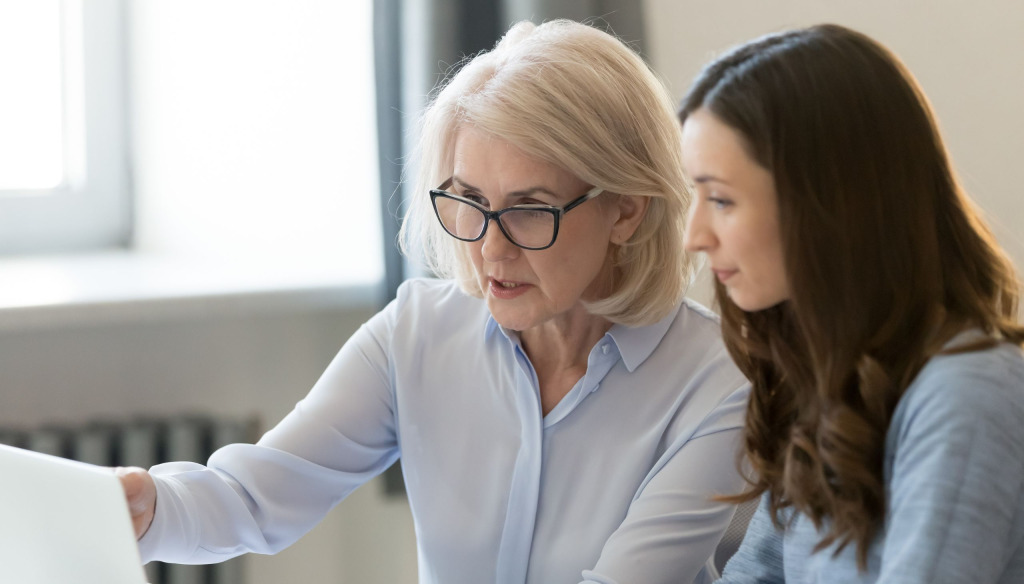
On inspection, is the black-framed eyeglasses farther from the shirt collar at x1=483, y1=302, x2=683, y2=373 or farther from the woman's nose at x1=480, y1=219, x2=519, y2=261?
the shirt collar at x1=483, y1=302, x2=683, y2=373

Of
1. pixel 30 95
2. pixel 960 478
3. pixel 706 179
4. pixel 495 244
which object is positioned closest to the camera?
pixel 960 478

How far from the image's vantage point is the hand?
114 centimetres

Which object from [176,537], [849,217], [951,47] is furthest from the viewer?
[951,47]

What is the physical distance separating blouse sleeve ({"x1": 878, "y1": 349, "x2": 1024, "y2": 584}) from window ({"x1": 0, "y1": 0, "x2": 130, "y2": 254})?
1921 mm

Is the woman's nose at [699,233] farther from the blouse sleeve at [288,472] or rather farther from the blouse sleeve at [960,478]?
the blouse sleeve at [288,472]

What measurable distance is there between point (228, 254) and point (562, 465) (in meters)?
1.18

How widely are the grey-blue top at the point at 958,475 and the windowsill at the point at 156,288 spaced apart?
1.42 metres

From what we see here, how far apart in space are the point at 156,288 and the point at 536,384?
0.93 m

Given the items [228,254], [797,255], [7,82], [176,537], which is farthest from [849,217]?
[7,82]

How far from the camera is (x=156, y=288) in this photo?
6.42 feet

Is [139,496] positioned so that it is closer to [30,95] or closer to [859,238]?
[859,238]

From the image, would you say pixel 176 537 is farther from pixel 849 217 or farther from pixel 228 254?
pixel 228 254

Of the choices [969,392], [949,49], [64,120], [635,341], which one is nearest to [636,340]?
[635,341]

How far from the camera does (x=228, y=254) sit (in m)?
2.24
